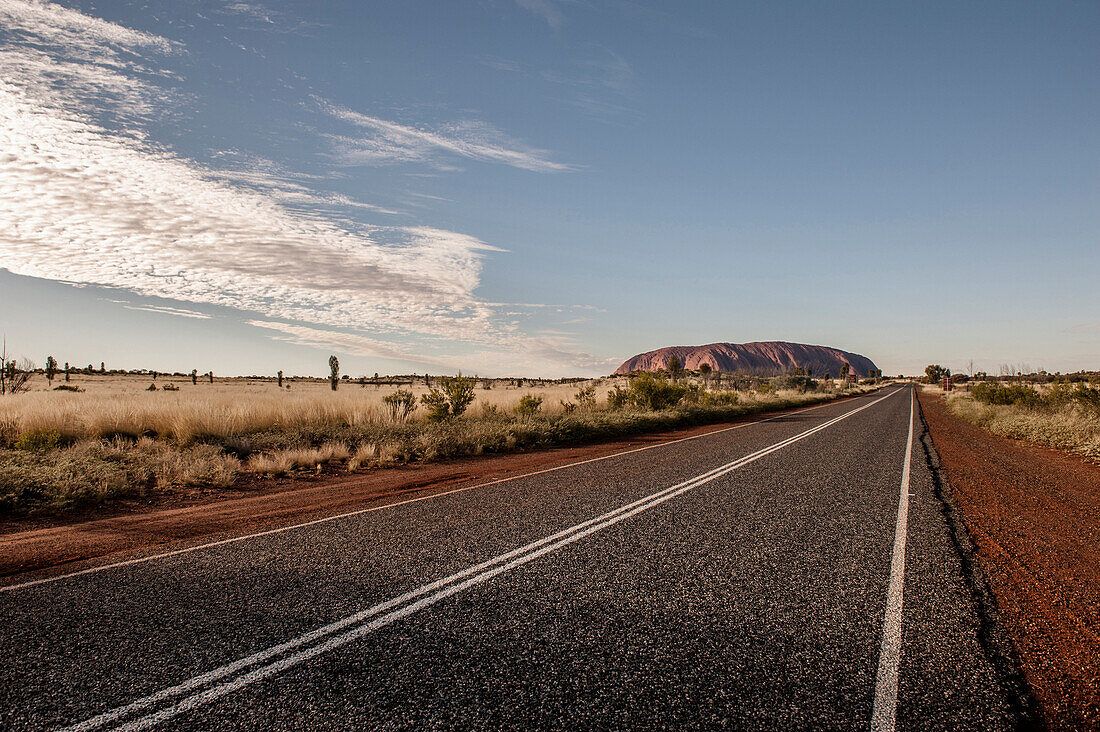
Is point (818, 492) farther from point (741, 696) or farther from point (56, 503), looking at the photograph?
point (56, 503)

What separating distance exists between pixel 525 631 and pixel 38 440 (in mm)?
11762

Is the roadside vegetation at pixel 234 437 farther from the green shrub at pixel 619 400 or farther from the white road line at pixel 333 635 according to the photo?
the white road line at pixel 333 635

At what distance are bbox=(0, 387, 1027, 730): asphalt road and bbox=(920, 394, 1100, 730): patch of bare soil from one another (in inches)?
9.0

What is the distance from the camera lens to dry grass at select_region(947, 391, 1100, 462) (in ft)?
44.5

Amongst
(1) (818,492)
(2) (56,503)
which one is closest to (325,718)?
(2) (56,503)

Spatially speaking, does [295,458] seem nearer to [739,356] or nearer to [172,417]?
[172,417]

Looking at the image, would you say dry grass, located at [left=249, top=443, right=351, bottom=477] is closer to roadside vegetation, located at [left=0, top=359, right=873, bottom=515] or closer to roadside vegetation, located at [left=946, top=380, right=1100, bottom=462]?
roadside vegetation, located at [left=0, top=359, right=873, bottom=515]

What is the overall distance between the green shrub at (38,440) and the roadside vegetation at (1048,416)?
22478 millimetres

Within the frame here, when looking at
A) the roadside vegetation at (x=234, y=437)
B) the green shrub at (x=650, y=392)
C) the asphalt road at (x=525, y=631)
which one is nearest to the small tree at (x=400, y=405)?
the roadside vegetation at (x=234, y=437)

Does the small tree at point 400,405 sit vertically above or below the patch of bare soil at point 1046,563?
above

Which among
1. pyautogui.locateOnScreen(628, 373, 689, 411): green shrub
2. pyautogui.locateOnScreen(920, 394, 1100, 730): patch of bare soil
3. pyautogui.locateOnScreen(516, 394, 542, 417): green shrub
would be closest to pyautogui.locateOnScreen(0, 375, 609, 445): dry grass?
pyautogui.locateOnScreen(516, 394, 542, 417): green shrub

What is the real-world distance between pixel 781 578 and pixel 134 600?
5.24 m

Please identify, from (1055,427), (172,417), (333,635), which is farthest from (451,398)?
(1055,427)

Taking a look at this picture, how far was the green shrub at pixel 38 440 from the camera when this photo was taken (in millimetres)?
9642
